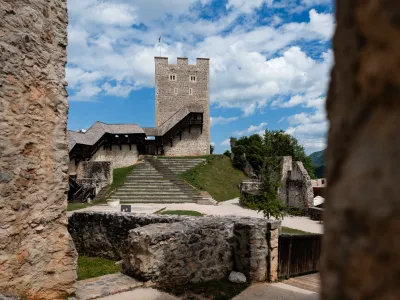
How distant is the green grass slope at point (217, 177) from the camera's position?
25719 mm

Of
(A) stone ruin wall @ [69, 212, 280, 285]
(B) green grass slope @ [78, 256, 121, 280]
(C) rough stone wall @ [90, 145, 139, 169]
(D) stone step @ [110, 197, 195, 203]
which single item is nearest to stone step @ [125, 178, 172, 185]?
(D) stone step @ [110, 197, 195, 203]

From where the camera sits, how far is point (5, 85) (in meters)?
3.80

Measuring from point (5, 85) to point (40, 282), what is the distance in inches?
96.6

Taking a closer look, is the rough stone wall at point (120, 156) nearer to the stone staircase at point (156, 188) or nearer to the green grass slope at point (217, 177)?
the stone staircase at point (156, 188)

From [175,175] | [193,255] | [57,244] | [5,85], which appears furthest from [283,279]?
[175,175]

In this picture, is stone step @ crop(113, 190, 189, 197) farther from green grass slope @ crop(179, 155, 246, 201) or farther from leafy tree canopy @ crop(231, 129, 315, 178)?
leafy tree canopy @ crop(231, 129, 315, 178)

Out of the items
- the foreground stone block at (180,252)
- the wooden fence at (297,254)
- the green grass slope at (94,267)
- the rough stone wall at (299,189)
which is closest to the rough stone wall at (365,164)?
the foreground stone block at (180,252)

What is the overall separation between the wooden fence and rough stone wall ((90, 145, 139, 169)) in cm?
2884

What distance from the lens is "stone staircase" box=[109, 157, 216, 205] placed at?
22172mm

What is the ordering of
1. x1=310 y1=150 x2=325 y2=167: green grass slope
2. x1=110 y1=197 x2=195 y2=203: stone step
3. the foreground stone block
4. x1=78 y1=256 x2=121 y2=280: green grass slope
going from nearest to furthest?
1. x1=310 y1=150 x2=325 y2=167: green grass slope
2. the foreground stone block
3. x1=78 y1=256 x2=121 y2=280: green grass slope
4. x1=110 y1=197 x2=195 y2=203: stone step

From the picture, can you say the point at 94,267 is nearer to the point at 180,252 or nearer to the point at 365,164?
the point at 180,252

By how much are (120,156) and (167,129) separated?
227 inches

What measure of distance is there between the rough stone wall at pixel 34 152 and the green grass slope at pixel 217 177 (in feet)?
66.8

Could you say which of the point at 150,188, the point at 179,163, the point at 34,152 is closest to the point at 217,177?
the point at 179,163
